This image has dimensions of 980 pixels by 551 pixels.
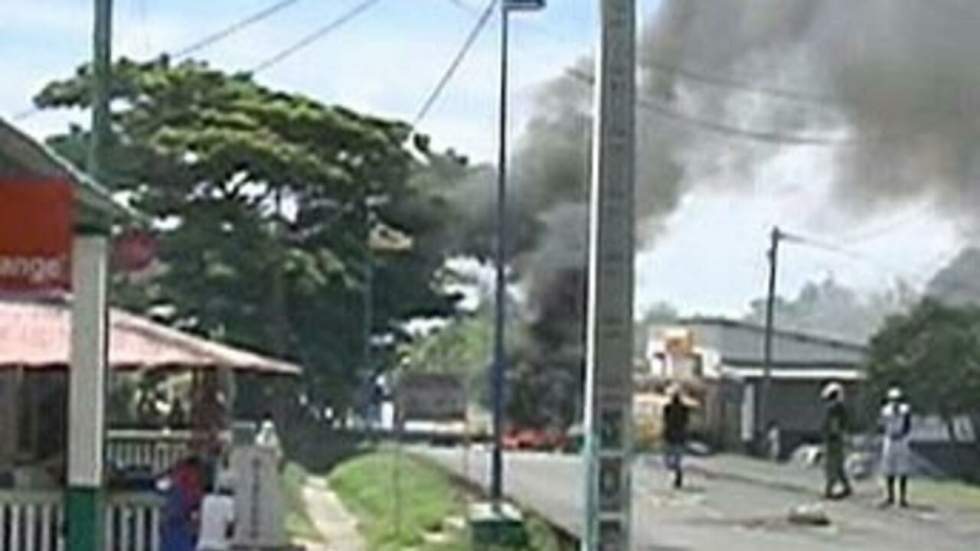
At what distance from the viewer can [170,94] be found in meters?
54.8

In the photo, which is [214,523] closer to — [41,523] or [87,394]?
[41,523]

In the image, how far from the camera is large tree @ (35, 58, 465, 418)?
5172 centimetres

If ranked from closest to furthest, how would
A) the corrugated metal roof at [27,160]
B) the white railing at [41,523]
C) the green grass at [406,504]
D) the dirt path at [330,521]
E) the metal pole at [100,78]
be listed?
the corrugated metal roof at [27,160] → the white railing at [41,523] → the metal pole at [100,78] → the green grass at [406,504] → the dirt path at [330,521]

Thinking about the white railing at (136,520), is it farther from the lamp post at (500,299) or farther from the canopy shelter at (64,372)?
the lamp post at (500,299)

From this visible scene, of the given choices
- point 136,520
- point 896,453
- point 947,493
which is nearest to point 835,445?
point 896,453

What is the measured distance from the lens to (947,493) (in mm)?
43844

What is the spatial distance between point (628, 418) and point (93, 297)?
20.6 ft

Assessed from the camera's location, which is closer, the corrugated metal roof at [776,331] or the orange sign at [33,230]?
the orange sign at [33,230]

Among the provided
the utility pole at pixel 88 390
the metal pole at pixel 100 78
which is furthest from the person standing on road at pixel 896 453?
the utility pole at pixel 88 390

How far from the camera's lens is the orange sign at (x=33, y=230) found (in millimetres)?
15250

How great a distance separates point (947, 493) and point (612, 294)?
31.7m

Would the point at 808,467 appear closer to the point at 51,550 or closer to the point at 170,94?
the point at 170,94

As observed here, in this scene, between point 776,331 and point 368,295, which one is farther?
point 776,331

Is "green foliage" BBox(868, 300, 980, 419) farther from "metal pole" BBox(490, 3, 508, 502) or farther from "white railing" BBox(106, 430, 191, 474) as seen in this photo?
"white railing" BBox(106, 430, 191, 474)
